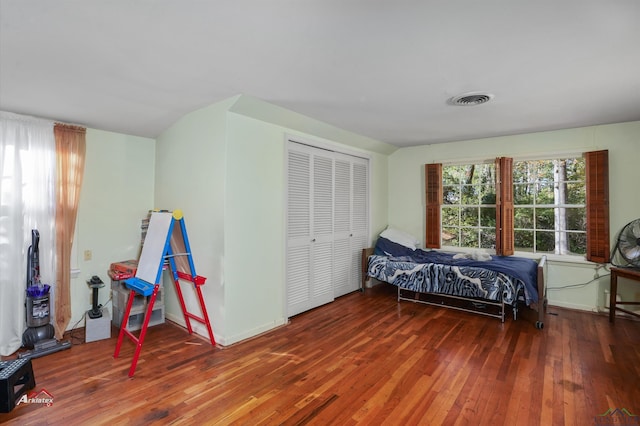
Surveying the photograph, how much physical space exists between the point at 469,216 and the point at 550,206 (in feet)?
3.38

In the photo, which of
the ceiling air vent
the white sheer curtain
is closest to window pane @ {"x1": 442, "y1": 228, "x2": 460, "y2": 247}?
the ceiling air vent

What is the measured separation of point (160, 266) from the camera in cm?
274

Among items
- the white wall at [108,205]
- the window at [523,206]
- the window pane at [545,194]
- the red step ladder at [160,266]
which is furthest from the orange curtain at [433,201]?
the white wall at [108,205]

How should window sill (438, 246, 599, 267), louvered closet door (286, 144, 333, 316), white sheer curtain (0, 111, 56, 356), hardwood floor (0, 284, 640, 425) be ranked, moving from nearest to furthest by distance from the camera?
hardwood floor (0, 284, 640, 425)
white sheer curtain (0, 111, 56, 356)
louvered closet door (286, 144, 333, 316)
window sill (438, 246, 599, 267)

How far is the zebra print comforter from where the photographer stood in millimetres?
3582

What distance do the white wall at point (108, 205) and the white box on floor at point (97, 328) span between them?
0.47 m

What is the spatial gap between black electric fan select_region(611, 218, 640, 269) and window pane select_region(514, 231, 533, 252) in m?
0.87

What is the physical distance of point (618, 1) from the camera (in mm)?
1559

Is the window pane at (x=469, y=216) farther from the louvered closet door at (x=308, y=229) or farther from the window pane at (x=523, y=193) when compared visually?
the louvered closet door at (x=308, y=229)

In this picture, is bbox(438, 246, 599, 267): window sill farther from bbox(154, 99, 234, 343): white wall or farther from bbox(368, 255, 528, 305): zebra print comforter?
bbox(154, 99, 234, 343): white wall

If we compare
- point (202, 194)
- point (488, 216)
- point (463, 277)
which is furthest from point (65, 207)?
point (488, 216)

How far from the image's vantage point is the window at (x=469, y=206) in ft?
15.7

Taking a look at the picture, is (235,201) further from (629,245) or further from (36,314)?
(629,245)

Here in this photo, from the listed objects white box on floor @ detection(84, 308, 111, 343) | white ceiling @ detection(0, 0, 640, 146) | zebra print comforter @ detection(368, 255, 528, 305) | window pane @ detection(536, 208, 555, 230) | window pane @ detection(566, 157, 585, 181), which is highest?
white ceiling @ detection(0, 0, 640, 146)
